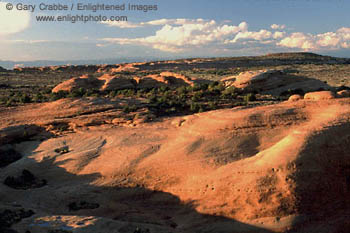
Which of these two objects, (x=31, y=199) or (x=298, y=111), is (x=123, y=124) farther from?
(x=298, y=111)

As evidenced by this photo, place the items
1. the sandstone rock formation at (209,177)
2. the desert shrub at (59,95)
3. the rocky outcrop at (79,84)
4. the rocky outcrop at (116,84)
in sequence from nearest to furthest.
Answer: the sandstone rock formation at (209,177)
the desert shrub at (59,95)
the rocky outcrop at (79,84)
the rocky outcrop at (116,84)

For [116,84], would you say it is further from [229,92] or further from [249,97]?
[249,97]

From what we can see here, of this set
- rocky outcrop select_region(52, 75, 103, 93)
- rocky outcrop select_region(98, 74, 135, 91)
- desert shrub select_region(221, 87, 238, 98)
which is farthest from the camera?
rocky outcrop select_region(98, 74, 135, 91)

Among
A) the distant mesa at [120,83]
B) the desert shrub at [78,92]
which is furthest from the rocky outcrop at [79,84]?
the desert shrub at [78,92]

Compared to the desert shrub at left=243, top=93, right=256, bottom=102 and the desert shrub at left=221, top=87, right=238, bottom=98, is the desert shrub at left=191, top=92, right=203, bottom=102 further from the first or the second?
the desert shrub at left=243, top=93, right=256, bottom=102

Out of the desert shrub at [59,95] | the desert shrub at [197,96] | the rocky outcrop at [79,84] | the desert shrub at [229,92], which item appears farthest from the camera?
the rocky outcrop at [79,84]

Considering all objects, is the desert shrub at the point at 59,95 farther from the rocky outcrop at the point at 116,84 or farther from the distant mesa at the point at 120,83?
the rocky outcrop at the point at 116,84

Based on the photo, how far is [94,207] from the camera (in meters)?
12.0

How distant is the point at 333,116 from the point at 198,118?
6.44 m

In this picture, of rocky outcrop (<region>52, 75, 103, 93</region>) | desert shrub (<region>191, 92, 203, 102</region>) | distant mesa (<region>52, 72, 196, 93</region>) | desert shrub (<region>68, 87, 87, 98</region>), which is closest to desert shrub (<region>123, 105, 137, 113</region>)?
desert shrub (<region>191, 92, 203, 102</region>)

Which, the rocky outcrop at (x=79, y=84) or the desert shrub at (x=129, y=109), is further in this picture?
the rocky outcrop at (x=79, y=84)

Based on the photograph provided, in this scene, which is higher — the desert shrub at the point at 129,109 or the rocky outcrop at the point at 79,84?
the rocky outcrop at the point at 79,84

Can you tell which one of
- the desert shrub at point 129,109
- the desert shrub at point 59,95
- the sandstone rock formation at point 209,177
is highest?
the desert shrub at point 59,95

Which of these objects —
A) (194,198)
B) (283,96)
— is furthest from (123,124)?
(283,96)
